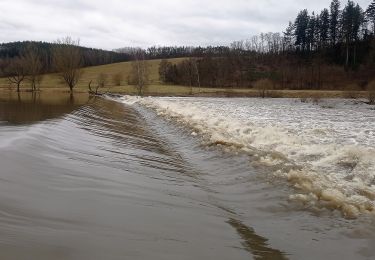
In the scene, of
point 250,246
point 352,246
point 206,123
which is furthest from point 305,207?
point 206,123

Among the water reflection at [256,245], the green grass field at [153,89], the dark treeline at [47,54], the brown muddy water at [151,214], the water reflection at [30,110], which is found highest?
the dark treeline at [47,54]

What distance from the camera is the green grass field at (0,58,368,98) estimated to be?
7456 cm

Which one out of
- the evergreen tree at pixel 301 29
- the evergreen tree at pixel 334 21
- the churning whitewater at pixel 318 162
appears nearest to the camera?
the churning whitewater at pixel 318 162

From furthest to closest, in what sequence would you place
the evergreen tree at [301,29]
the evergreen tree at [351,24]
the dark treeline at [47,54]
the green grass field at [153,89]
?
the dark treeline at [47,54], the evergreen tree at [301,29], the evergreen tree at [351,24], the green grass field at [153,89]

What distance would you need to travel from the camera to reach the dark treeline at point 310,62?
9938 centimetres

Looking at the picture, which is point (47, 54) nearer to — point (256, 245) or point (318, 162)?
point (318, 162)

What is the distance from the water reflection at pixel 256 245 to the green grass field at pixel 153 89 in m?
65.1

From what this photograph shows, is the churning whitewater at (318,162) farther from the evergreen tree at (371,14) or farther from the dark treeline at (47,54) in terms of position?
the dark treeline at (47,54)

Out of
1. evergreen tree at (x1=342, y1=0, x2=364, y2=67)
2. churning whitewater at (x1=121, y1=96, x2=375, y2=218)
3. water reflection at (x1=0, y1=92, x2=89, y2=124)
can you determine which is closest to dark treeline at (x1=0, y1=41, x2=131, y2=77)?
evergreen tree at (x1=342, y1=0, x2=364, y2=67)

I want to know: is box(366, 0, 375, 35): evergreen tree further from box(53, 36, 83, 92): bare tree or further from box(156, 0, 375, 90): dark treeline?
box(53, 36, 83, 92): bare tree

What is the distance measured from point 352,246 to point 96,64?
177 meters

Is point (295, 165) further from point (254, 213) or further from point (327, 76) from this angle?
point (327, 76)

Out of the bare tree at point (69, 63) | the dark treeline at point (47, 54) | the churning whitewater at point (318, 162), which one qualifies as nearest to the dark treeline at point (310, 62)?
the bare tree at point (69, 63)

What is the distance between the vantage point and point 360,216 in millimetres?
6922
